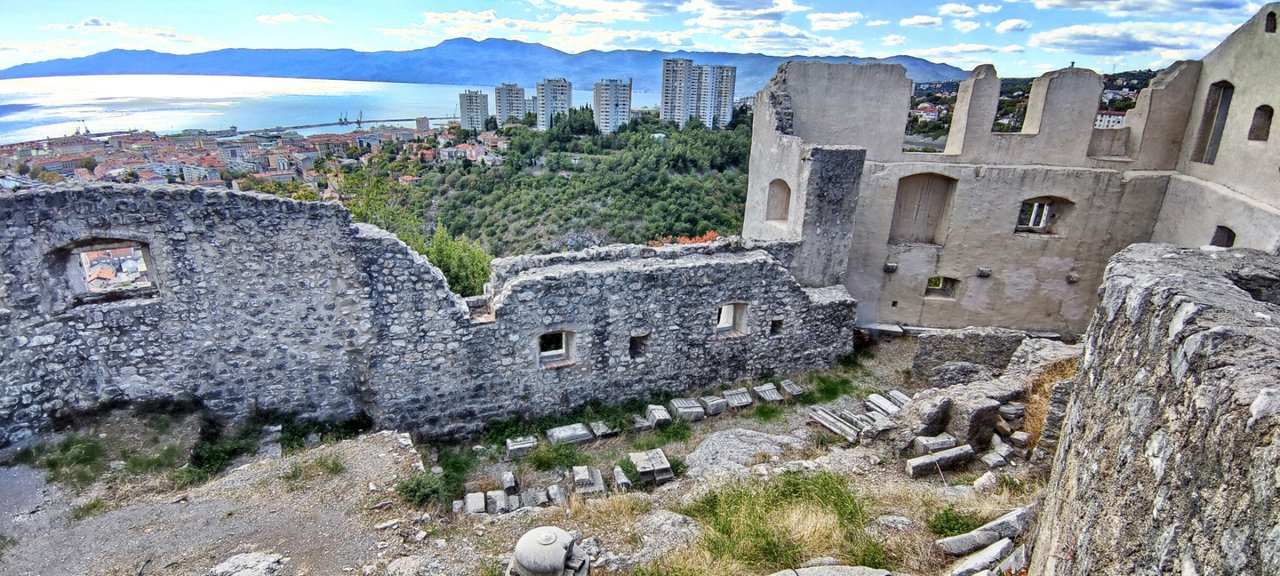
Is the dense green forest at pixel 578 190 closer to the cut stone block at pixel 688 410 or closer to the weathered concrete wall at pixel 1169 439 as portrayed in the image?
the cut stone block at pixel 688 410

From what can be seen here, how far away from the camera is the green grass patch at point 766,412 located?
10312mm

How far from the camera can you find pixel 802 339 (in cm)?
1155

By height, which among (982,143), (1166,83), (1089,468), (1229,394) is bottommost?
(1089,468)

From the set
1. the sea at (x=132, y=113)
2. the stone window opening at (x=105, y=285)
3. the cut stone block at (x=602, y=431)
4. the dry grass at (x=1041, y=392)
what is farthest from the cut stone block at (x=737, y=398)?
the sea at (x=132, y=113)

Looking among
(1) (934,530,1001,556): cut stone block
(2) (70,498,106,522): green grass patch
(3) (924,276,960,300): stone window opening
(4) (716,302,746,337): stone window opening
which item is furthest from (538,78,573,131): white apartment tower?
(1) (934,530,1001,556): cut stone block

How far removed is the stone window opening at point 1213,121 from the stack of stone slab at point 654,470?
11470 millimetres

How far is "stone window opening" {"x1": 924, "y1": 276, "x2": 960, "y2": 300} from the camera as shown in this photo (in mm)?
13719

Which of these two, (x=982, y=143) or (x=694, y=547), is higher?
(x=982, y=143)

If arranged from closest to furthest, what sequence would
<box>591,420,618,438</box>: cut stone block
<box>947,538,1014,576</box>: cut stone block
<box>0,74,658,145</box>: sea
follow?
<box>947,538,1014,576</box>: cut stone block
<box>591,420,618,438</box>: cut stone block
<box>0,74,658,145</box>: sea

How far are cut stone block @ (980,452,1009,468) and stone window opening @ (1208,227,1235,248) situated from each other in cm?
621

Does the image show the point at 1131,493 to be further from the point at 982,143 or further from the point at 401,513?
the point at 982,143

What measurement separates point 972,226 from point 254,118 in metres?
148

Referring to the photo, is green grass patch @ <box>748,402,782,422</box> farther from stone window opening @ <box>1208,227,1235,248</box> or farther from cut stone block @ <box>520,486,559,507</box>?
stone window opening @ <box>1208,227,1235,248</box>

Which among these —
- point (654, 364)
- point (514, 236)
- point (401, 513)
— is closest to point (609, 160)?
point (514, 236)
